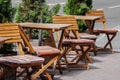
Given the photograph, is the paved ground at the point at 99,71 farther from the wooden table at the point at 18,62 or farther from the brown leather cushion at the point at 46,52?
the wooden table at the point at 18,62

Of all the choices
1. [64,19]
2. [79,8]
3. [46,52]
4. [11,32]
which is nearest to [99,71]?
[64,19]

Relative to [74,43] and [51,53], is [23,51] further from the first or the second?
[74,43]

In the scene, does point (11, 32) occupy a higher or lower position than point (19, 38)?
higher

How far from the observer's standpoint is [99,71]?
870 centimetres

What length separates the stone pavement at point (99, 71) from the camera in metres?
8.09

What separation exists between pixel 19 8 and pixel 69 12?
5.93 ft

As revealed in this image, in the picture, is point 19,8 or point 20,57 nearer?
point 20,57

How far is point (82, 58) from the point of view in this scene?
9.21 metres

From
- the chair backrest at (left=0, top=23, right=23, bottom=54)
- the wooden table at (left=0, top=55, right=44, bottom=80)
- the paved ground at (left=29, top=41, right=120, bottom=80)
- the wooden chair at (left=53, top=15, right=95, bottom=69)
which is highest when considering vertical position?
the chair backrest at (left=0, top=23, right=23, bottom=54)

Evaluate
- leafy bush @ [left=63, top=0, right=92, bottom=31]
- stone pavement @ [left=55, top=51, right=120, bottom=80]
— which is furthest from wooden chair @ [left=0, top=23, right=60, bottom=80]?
leafy bush @ [left=63, top=0, right=92, bottom=31]

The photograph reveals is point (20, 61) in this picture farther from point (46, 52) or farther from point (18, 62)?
point (46, 52)

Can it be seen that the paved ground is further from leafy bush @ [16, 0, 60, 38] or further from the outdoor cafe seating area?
leafy bush @ [16, 0, 60, 38]

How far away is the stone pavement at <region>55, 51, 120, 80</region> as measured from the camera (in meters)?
8.09

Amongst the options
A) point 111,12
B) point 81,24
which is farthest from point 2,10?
point 111,12
